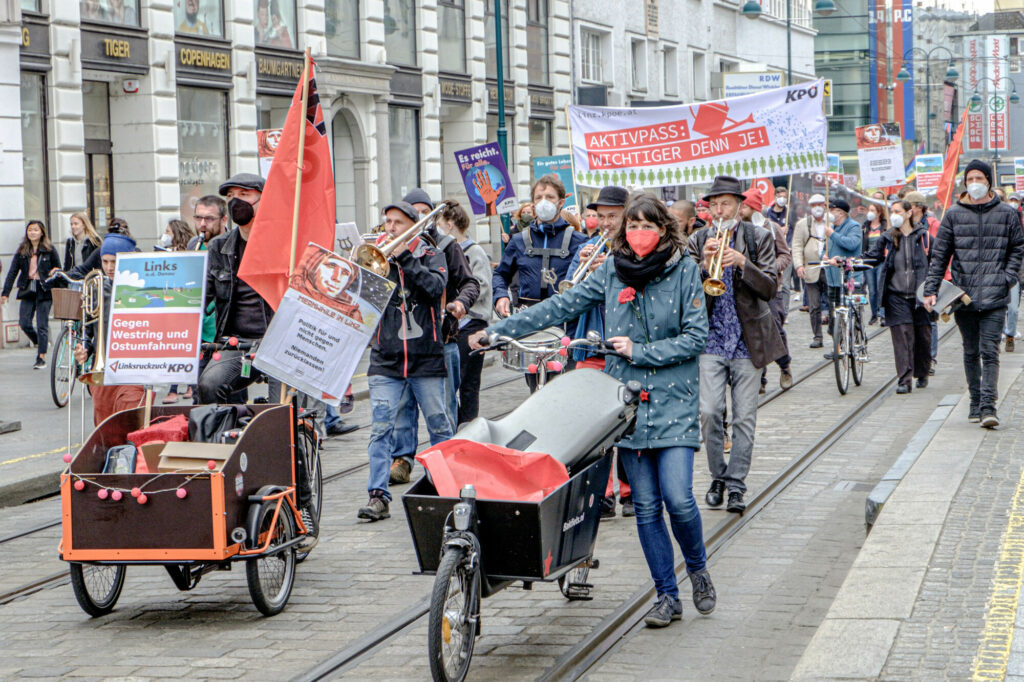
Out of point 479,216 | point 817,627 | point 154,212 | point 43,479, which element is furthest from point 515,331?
point 154,212

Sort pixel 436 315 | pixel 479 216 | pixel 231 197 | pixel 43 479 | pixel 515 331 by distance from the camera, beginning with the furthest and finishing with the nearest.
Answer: pixel 479 216 → pixel 43 479 → pixel 436 315 → pixel 231 197 → pixel 515 331

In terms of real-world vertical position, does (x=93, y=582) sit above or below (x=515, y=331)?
below

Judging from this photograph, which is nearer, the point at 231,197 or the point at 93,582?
the point at 93,582

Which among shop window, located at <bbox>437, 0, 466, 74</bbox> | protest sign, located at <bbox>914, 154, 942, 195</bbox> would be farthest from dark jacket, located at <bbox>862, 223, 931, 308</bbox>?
shop window, located at <bbox>437, 0, 466, 74</bbox>

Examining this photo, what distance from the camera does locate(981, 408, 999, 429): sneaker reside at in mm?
10797

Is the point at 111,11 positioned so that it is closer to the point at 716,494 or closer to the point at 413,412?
the point at 413,412

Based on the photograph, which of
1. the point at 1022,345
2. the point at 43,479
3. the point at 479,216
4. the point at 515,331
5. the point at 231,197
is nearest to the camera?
the point at 515,331

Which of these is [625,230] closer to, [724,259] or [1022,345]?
[724,259]

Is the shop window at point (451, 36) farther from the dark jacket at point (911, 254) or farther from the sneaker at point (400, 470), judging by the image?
the sneaker at point (400, 470)

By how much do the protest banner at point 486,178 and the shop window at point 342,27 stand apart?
26.8ft

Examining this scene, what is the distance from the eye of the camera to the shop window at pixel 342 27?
2850cm

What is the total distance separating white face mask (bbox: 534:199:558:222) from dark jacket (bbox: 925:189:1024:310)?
115 inches

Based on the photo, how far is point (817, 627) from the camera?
20.8ft

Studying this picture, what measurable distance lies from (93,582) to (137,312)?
1538mm
